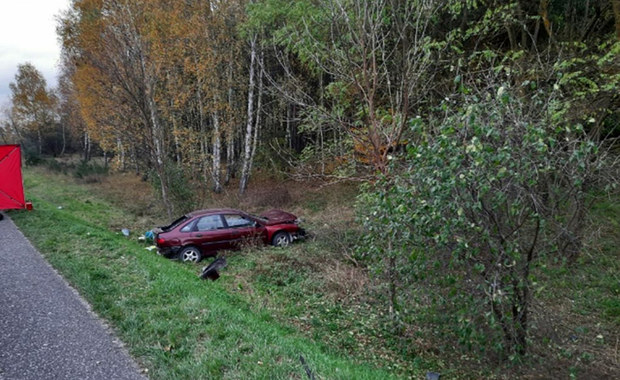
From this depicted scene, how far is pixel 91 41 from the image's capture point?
2208 centimetres

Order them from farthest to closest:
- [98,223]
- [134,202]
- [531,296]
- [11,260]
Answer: [134,202], [98,223], [11,260], [531,296]

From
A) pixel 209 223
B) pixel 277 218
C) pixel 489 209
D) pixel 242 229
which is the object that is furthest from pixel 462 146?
pixel 277 218

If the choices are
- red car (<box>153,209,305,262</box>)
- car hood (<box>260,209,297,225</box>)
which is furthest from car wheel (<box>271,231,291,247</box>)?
car hood (<box>260,209,297,225</box>)

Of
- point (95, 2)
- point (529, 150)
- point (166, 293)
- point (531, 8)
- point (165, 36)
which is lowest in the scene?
point (166, 293)

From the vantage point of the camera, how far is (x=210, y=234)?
449 inches

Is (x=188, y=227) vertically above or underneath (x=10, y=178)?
underneath

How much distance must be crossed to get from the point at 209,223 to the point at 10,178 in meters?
7.72

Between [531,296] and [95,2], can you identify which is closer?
[531,296]

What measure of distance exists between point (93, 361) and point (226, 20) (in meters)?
18.6

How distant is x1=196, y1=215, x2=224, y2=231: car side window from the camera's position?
37.4 feet

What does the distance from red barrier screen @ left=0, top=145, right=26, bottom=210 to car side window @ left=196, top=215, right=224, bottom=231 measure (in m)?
7.30

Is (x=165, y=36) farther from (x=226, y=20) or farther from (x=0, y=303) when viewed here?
(x=0, y=303)

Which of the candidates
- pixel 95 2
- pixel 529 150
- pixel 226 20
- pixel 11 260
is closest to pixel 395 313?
pixel 529 150

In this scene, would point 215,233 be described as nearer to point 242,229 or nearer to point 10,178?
point 242,229
